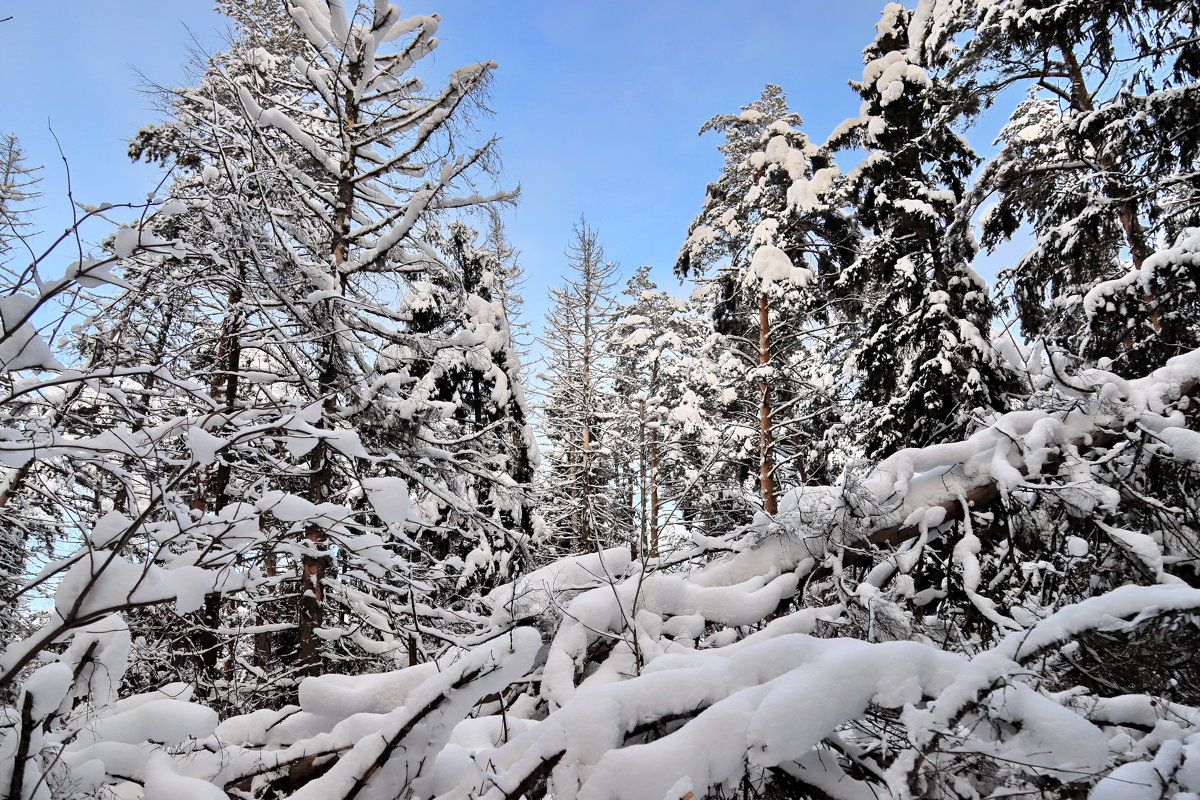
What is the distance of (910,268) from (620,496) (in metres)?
6.87

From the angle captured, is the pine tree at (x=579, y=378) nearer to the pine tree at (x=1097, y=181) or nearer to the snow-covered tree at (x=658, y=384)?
the snow-covered tree at (x=658, y=384)

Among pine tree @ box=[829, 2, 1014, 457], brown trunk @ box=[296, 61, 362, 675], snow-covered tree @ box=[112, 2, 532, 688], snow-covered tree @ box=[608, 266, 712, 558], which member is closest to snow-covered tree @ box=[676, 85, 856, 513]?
pine tree @ box=[829, 2, 1014, 457]

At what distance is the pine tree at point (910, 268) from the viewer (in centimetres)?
930

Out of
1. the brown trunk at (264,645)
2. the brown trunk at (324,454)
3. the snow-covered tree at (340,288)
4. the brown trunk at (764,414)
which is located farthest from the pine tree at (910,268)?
the brown trunk at (264,645)

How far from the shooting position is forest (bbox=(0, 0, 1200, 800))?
1384 mm

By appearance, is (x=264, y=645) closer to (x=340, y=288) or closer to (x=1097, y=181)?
(x=340, y=288)

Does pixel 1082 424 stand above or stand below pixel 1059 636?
above

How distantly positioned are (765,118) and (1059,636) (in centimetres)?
1552

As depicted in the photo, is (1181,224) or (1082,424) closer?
(1082,424)

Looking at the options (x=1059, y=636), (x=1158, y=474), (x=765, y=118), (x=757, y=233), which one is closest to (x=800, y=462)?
(x=757, y=233)

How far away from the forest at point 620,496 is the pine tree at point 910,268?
0.21 ft

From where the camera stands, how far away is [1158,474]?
2766 mm

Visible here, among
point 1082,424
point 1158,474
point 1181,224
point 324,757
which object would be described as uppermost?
point 1181,224

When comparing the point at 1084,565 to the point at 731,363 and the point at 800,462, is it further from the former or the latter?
the point at 800,462
